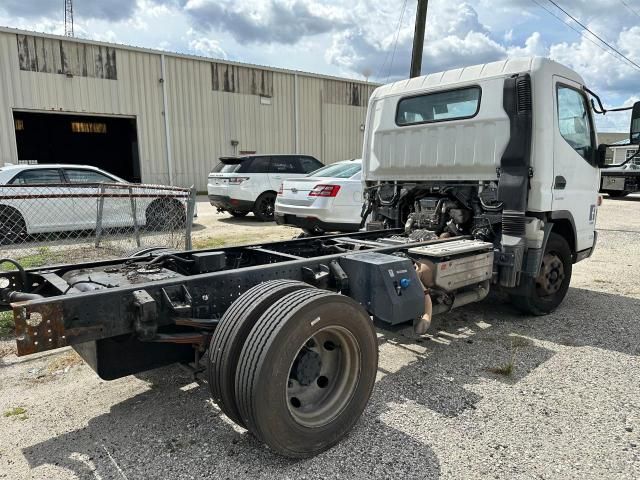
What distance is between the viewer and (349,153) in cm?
2689

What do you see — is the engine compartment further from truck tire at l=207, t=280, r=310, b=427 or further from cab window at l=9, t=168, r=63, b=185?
cab window at l=9, t=168, r=63, b=185

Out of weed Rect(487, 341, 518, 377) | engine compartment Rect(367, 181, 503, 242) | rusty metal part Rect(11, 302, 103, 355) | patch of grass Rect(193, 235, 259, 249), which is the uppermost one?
engine compartment Rect(367, 181, 503, 242)

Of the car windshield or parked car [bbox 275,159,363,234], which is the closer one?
parked car [bbox 275,159,363,234]

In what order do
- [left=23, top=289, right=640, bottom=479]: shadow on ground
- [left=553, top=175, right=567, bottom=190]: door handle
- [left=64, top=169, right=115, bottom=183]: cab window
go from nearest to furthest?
[left=23, top=289, right=640, bottom=479]: shadow on ground
[left=553, top=175, right=567, bottom=190]: door handle
[left=64, top=169, right=115, bottom=183]: cab window

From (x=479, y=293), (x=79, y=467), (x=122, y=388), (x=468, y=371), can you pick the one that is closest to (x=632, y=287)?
(x=479, y=293)

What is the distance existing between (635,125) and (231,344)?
4.82m

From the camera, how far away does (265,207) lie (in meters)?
13.4

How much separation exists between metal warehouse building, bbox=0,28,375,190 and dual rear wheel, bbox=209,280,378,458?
18.8 metres

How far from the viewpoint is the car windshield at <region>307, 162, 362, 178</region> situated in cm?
931

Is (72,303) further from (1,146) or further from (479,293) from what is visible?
(1,146)

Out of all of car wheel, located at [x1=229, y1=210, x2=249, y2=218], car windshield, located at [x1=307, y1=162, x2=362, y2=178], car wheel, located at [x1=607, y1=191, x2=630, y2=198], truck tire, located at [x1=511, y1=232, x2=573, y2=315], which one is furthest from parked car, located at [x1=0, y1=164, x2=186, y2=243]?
car wheel, located at [x1=607, y1=191, x2=630, y2=198]

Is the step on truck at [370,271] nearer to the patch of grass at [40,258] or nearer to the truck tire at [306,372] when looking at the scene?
the truck tire at [306,372]

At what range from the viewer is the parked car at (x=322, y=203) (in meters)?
8.75

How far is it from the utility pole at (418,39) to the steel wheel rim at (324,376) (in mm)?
12393
